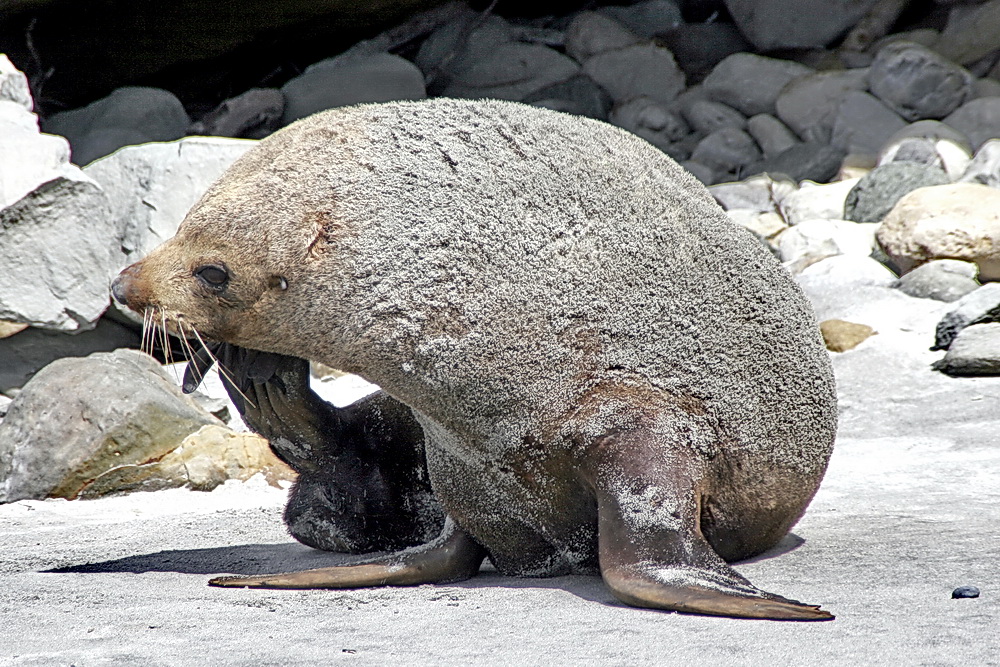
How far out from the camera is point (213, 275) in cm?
310

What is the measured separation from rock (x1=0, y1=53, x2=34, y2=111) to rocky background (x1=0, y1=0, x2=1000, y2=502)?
2 centimetres

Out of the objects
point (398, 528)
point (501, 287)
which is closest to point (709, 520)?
point (501, 287)

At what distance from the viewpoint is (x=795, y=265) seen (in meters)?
9.09

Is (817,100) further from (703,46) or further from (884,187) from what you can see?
(884,187)

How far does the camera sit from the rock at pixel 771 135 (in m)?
12.5

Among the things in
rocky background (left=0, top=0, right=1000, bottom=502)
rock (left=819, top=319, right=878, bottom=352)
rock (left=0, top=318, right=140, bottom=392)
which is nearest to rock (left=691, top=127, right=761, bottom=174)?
rocky background (left=0, top=0, right=1000, bottom=502)

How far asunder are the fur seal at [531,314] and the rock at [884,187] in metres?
7.07

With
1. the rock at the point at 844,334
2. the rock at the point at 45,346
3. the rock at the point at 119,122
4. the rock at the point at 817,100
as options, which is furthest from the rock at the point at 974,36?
the rock at the point at 45,346

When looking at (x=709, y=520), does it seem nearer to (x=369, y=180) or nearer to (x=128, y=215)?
(x=369, y=180)

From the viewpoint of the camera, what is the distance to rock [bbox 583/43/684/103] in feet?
44.0

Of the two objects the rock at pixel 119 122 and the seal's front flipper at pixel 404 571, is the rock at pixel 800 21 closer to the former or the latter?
the rock at pixel 119 122

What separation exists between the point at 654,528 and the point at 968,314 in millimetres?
4754

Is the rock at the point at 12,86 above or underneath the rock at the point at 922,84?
underneath

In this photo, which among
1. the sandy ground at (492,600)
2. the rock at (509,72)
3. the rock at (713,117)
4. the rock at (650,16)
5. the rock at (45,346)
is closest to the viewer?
the sandy ground at (492,600)
